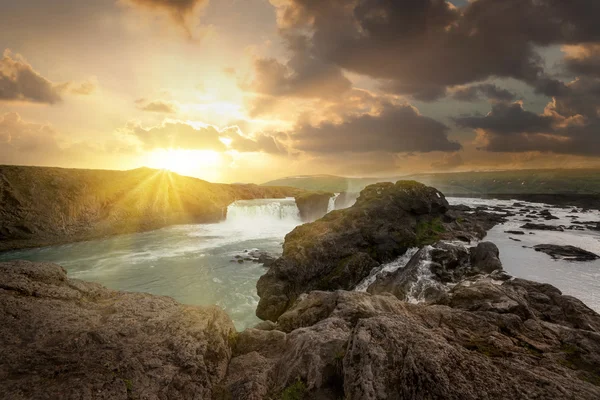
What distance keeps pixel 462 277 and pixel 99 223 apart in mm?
61756

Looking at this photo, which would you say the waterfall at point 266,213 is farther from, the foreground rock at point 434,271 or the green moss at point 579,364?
the green moss at point 579,364

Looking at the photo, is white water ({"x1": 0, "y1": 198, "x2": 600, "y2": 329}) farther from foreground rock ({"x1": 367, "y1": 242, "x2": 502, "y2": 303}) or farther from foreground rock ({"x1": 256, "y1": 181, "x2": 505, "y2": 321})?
Answer: foreground rock ({"x1": 256, "y1": 181, "x2": 505, "y2": 321})

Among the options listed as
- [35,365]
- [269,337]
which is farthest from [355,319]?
[35,365]

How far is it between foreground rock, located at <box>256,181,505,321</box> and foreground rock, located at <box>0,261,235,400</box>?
11.2 m

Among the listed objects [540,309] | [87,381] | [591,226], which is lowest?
[591,226]

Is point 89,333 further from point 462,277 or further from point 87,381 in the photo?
point 462,277

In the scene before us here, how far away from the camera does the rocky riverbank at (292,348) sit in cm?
493

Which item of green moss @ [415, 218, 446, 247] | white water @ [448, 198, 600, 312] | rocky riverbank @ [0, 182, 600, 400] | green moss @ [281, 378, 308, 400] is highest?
rocky riverbank @ [0, 182, 600, 400]

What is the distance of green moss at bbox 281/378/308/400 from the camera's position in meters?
5.66

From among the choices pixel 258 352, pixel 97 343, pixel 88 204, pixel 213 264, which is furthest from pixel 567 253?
pixel 88 204

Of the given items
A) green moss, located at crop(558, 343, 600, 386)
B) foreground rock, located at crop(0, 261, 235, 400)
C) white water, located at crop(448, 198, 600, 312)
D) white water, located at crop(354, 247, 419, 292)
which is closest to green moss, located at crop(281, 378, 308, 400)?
foreground rock, located at crop(0, 261, 235, 400)

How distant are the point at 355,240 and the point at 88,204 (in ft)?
181

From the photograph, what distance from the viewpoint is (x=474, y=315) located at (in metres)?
7.79

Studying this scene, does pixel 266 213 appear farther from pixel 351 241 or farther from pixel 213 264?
pixel 351 241
